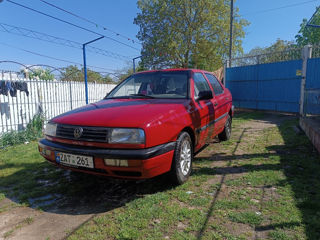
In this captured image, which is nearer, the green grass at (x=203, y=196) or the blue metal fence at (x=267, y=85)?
the green grass at (x=203, y=196)

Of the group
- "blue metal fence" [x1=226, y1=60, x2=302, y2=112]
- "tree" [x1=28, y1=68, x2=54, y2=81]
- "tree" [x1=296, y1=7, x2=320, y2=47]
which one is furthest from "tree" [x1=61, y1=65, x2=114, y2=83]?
"tree" [x1=296, y1=7, x2=320, y2=47]

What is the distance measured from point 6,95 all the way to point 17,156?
102 inches

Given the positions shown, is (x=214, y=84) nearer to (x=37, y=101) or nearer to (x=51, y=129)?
(x=51, y=129)

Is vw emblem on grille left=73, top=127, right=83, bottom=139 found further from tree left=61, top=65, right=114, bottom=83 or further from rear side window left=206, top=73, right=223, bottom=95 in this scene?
tree left=61, top=65, right=114, bottom=83

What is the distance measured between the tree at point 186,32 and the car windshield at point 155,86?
14410mm

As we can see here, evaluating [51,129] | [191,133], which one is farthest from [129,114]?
[51,129]

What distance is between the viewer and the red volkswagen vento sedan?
238 centimetres

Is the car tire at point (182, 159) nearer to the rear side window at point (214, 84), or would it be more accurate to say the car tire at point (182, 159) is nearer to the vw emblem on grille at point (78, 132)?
the vw emblem on grille at point (78, 132)

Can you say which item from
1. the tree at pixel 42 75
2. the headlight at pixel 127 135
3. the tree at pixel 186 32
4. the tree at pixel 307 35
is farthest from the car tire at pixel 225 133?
the tree at pixel 307 35

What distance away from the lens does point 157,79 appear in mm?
3824

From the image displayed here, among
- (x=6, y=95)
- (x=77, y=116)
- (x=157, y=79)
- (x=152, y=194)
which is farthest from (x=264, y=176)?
(x=6, y=95)

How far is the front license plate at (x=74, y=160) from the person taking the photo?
8.20 feet

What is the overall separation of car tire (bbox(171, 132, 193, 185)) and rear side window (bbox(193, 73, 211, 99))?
826 millimetres

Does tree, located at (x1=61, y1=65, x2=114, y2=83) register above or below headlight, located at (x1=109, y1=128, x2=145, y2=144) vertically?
above
